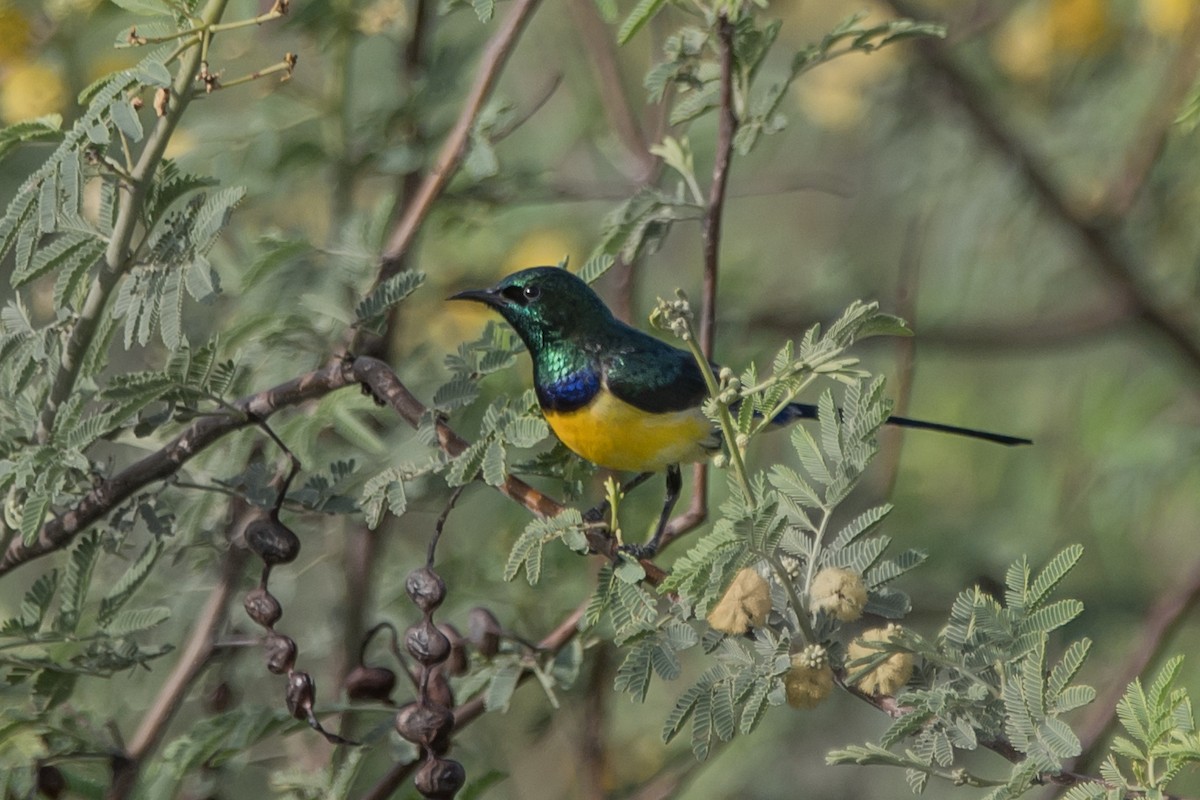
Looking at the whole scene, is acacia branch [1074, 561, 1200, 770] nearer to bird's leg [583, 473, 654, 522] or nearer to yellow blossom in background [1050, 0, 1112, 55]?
bird's leg [583, 473, 654, 522]

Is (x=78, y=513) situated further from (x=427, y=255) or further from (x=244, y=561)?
(x=427, y=255)

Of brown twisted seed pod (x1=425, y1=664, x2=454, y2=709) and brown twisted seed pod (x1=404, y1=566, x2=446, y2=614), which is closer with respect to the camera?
brown twisted seed pod (x1=404, y1=566, x2=446, y2=614)

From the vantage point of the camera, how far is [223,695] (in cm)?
271

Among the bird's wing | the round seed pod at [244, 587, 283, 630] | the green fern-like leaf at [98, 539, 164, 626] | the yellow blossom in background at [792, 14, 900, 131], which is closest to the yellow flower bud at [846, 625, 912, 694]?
the round seed pod at [244, 587, 283, 630]

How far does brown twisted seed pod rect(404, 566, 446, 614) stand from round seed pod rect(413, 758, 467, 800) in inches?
7.8

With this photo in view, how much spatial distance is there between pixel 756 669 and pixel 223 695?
1.34 meters

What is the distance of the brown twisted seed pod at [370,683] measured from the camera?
230 centimetres

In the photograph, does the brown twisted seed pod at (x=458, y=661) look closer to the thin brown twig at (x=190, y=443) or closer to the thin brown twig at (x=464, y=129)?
the thin brown twig at (x=190, y=443)

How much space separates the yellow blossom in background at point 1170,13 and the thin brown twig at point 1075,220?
0.43 m

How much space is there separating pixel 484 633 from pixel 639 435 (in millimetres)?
480

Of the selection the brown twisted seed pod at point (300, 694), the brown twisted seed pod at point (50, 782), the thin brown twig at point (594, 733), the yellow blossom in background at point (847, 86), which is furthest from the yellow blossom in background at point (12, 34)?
the yellow blossom in background at point (847, 86)

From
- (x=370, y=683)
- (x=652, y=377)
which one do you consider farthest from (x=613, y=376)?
(x=370, y=683)

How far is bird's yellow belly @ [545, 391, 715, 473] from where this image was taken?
2.45 m

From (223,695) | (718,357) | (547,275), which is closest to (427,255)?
(718,357)
